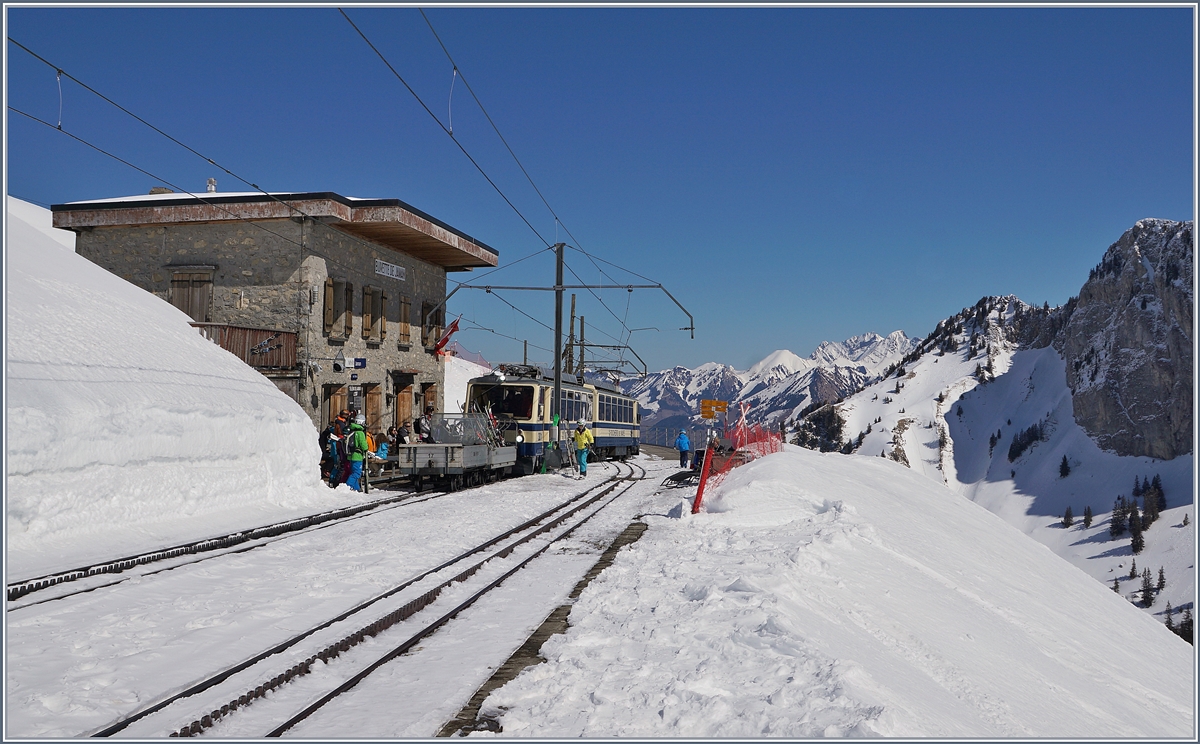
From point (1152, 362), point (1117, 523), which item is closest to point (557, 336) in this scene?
point (1117, 523)

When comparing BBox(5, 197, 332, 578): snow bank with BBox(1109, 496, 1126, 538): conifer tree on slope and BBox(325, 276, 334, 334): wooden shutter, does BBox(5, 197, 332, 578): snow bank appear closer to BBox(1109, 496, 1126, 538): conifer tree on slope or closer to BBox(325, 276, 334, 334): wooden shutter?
BBox(325, 276, 334, 334): wooden shutter

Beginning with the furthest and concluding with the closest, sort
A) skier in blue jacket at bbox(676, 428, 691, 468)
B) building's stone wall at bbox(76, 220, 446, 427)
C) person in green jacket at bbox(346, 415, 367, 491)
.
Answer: skier in blue jacket at bbox(676, 428, 691, 468)
building's stone wall at bbox(76, 220, 446, 427)
person in green jacket at bbox(346, 415, 367, 491)

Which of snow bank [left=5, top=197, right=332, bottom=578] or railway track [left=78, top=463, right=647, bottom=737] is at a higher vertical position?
snow bank [left=5, top=197, right=332, bottom=578]

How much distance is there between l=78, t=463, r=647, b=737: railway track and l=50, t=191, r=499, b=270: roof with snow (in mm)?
17150

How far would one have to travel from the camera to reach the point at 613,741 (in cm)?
439

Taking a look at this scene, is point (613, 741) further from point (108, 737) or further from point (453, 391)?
point (453, 391)

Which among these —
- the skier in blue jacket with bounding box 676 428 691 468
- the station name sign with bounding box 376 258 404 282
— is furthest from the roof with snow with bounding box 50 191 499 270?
the skier in blue jacket with bounding box 676 428 691 468

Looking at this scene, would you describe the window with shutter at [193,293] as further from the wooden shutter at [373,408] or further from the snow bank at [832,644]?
the snow bank at [832,644]

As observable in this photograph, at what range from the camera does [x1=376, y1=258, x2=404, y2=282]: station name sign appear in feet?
94.0

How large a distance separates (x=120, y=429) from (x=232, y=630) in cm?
738

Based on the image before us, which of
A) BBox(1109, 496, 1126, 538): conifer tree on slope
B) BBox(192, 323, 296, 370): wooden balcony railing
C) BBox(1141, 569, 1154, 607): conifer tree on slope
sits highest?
BBox(192, 323, 296, 370): wooden balcony railing

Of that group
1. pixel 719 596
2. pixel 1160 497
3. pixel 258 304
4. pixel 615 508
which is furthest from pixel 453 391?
pixel 1160 497

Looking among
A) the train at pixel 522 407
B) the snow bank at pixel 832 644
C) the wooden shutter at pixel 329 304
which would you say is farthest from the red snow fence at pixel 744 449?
the wooden shutter at pixel 329 304

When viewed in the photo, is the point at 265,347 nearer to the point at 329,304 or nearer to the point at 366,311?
the point at 329,304
